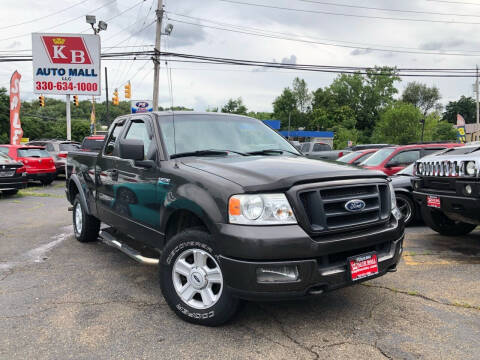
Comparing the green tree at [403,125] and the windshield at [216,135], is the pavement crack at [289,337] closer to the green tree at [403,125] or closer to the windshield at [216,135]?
the windshield at [216,135]

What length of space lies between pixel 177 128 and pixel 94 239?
3.00 meters

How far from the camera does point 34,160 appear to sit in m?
14.9

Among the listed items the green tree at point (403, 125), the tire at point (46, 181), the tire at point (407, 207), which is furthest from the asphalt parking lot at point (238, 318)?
the green tree at point (403, 125)

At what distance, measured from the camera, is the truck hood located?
301 cm

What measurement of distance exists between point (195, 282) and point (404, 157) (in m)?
7.18

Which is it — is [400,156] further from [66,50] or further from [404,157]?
[66,50]

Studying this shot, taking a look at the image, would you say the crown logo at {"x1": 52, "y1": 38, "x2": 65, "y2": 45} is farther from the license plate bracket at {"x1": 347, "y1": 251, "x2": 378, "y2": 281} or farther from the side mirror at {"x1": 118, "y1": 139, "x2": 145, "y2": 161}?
the license plate bracket at {"x1": 347, "y1": 251, "x2": 378, "y2": 281}

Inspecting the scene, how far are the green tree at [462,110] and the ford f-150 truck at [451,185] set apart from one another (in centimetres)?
9983

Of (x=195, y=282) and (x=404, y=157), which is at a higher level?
(x=404, y=157)

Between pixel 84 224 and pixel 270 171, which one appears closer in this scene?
pixel 270 171

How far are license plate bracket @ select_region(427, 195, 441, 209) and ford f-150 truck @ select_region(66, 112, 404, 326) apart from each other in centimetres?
199

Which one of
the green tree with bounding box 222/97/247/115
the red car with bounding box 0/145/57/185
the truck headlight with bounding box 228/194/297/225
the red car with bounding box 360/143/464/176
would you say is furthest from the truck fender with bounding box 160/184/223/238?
the green tree with bounding box 222/97/247/115

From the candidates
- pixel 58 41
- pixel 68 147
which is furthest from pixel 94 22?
pixel 68 147

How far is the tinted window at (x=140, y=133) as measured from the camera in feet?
14.1
